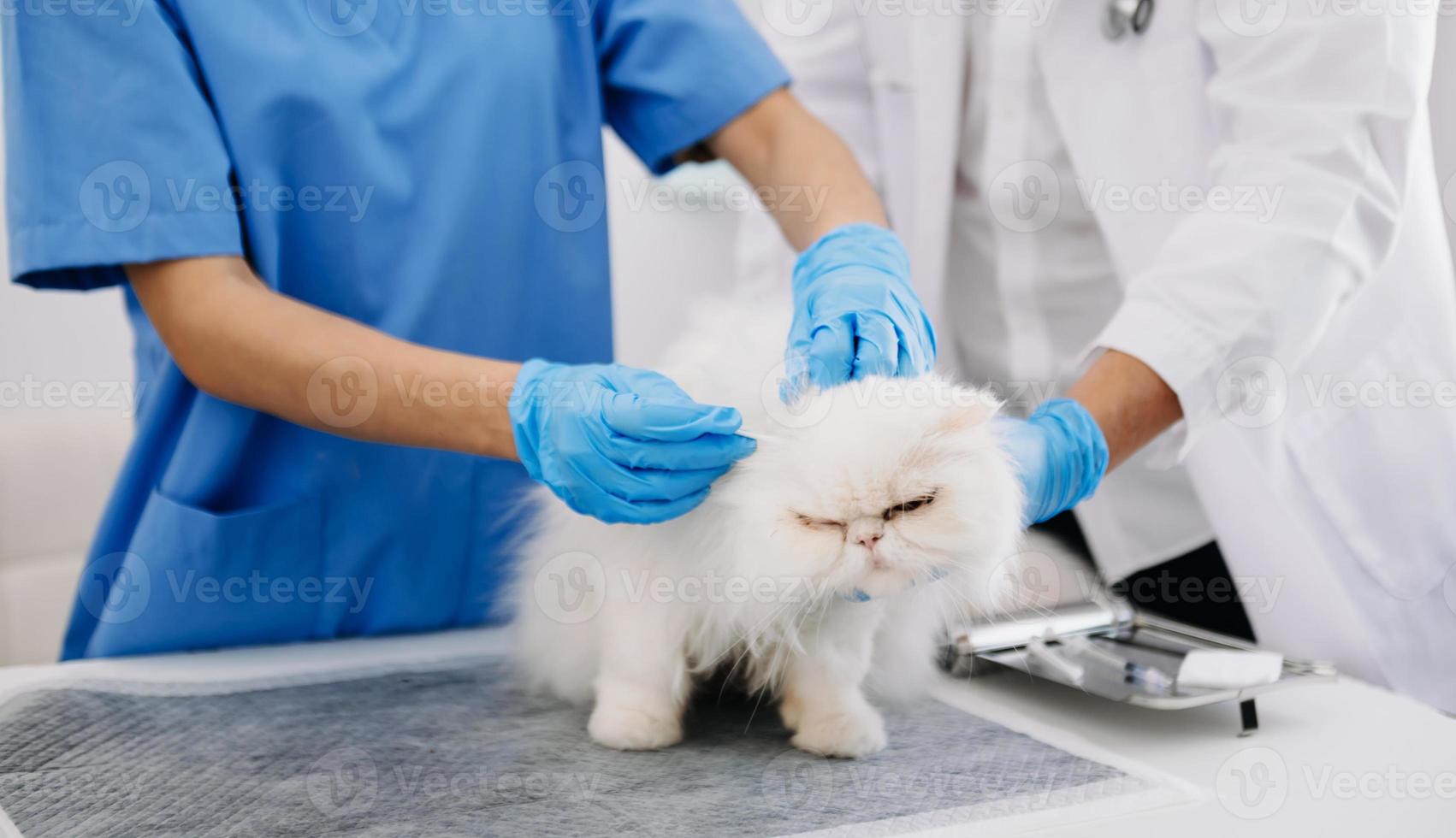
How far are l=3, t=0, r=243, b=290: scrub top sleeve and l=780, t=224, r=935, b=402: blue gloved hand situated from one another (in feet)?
1.91

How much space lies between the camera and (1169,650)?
1029mm

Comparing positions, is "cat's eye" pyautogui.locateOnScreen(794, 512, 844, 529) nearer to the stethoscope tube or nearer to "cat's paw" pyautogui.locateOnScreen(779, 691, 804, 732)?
"cat's paw" pyautogui.locateOnScreen(779, 691, 804, 732)

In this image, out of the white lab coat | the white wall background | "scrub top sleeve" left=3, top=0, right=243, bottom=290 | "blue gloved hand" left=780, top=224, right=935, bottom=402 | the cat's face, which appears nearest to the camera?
the cat's face

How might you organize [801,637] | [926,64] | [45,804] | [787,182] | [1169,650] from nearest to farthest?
1. [45,804]
2. [801,637]
3. [1169,650]
4. [787,182]
5. [926,64]

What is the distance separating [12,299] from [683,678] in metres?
2.17

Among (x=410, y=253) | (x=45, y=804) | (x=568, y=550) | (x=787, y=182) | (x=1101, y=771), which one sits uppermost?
(x=787, y=182)

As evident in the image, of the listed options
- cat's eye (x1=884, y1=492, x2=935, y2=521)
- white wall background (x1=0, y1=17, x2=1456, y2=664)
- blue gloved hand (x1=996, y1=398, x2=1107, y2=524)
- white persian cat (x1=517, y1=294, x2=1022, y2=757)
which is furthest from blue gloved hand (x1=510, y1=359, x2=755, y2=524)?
white wall background (x1=0, y1=17, x2=1456, y2=664)

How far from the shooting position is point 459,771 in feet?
2.68

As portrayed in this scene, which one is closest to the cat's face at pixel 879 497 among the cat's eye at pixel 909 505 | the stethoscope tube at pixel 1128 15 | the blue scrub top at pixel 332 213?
the cat's eye at pixel 909 505

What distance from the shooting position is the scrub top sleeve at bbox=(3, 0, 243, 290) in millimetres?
945

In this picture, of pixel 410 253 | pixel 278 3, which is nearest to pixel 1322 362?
pixel 410 253

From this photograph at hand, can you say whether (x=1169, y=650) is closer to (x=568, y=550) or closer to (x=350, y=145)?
(x=568, y=550)

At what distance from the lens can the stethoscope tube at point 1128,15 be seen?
1262mm

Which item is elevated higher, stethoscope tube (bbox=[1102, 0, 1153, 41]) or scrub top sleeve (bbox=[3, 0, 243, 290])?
stethoscope tube (bbox=[1102, 0, 1153, 41])
